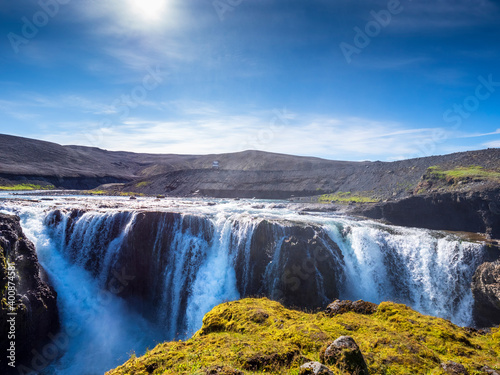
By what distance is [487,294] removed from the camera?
14.3m

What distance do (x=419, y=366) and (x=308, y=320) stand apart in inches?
98.5

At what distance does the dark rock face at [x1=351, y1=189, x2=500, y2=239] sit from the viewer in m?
21.6

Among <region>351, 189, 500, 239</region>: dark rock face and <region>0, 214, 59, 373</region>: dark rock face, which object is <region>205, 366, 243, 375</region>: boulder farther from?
<region>351, 189, 500, 239</region>: dark rock face

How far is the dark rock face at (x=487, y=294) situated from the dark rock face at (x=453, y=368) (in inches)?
512

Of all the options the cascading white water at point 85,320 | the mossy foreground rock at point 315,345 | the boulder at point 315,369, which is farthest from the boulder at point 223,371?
the cascading white water at point 85,320

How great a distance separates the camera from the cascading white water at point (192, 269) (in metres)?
16.4

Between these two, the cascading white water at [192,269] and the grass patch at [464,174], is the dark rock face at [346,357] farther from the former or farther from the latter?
the grass patch at [464,174]

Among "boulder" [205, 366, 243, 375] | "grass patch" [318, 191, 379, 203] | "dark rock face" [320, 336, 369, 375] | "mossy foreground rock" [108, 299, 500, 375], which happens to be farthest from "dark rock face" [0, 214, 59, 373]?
"grass patch" [318, 191, 379, 203]

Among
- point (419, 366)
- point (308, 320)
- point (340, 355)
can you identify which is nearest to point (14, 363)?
point (308, 320)

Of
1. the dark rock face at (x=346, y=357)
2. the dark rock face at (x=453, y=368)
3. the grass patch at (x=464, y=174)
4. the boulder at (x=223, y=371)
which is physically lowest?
the dark rock face at (x=453, y=368)

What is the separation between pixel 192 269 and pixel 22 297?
9049 millimetres

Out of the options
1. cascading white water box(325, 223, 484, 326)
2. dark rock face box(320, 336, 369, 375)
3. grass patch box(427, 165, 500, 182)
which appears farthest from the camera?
grass patch box(427, 165, 500, 182)

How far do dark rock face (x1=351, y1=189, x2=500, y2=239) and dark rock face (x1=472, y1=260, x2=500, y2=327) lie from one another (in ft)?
26.8

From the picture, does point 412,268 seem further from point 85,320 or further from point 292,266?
point 85,320
